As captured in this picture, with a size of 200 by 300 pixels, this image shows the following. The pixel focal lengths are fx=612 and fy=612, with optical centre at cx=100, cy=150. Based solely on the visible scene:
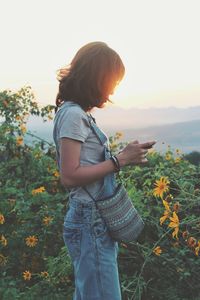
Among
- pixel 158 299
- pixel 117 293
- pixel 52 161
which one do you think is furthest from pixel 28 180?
pixel 117 293

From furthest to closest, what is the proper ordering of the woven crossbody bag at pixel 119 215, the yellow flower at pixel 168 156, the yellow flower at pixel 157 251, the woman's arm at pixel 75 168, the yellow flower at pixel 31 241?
the yellow flower at pixel 168 156
the yellow flower at pixel 31 241
the yellow flower at pixel 157 251
the woven crossbody bag at pixel 119 215
the woman's arm at pixel 75 168

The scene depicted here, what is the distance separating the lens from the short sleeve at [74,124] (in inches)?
81.8

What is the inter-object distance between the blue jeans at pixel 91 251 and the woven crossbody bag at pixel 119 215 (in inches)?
0.8

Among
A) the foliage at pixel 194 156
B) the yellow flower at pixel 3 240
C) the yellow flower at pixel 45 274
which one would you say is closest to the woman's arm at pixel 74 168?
the yellow flower at pixel 45 274

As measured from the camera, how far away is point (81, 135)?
2084 mm

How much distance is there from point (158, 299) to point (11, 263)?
1123 mm

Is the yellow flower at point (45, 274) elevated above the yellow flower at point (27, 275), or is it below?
above

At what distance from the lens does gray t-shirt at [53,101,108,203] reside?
208 cm

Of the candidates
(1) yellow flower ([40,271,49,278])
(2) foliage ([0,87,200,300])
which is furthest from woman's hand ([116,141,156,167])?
(1) yellow flower ([40,271,49,278])

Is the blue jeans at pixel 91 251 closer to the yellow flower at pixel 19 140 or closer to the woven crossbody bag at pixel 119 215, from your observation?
the woven crossbody bag at pixel 119 215

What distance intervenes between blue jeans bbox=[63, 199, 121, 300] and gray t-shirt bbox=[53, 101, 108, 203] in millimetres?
45

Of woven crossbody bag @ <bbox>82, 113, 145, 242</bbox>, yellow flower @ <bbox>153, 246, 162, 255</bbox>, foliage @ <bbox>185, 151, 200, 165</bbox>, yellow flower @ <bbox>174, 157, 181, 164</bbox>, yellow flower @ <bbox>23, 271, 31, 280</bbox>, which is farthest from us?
foliage @ <bbox>185, 151, 200, 165</bbox>

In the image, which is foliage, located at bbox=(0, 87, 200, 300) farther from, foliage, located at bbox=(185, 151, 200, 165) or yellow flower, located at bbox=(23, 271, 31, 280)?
foliage, located at bbox=(185, 151, 200, 165)

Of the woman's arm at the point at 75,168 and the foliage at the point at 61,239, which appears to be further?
the foliage at the point at 61,239
